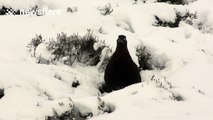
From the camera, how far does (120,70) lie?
179 inches

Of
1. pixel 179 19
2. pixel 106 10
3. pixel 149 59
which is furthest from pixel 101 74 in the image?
pixel 179 19

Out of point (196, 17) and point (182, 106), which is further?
point (196, 17)

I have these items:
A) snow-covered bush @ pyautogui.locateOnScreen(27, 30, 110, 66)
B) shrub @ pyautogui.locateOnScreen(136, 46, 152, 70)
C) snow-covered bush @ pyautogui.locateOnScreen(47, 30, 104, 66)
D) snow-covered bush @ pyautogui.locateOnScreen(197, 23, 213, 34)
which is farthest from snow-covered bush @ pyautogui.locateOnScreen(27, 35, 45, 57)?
snow-covered bush @ pyautogui.locateOnScreen(197, 23, 213, 34)

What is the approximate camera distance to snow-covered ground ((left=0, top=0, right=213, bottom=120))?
352 cm

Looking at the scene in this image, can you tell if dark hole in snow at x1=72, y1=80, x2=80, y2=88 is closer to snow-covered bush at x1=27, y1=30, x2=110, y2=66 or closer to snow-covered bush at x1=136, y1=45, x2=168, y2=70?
snow-covered bush at x1=27, y1=30, x2=110, y2=66

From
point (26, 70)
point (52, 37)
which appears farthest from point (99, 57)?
point (26, 70)

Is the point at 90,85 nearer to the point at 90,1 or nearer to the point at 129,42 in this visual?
the point at 129,42

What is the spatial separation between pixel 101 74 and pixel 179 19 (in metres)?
2.21

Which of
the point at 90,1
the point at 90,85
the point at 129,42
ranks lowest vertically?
the point at 90,85

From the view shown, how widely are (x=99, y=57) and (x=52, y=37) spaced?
752 millimetres

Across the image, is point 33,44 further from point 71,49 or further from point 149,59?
point 149,59

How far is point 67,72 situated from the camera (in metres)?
4.70

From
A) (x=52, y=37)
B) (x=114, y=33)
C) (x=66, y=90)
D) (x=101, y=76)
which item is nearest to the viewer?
(x=66, y=90)

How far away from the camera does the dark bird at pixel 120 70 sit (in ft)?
14.7
